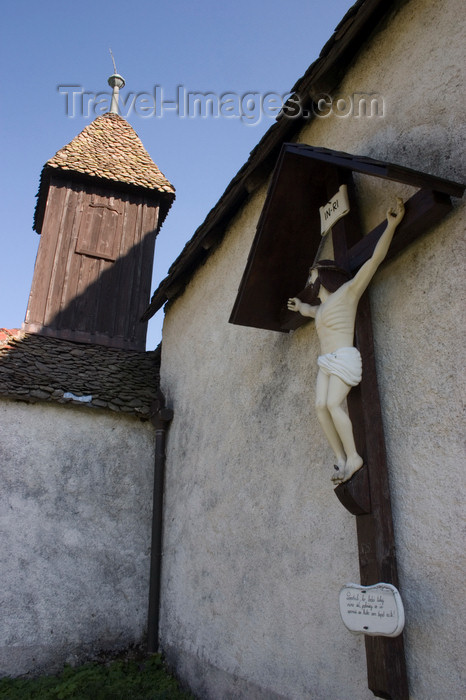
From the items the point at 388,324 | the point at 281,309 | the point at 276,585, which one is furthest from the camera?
the point at 281,309

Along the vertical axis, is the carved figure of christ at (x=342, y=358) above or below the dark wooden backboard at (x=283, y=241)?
below

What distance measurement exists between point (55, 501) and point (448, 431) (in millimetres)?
5195

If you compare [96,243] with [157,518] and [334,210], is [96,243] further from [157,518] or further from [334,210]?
[334,210]

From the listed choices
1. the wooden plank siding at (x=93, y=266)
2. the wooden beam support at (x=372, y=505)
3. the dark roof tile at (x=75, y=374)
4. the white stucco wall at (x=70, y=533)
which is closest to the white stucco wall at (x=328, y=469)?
the wooden beam support at (x=372, y=505)

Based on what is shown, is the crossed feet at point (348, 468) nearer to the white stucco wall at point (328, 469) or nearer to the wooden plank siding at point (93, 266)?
the white stucco wall at point (328, 469)

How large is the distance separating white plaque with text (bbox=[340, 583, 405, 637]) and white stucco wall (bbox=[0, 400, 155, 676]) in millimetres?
4568

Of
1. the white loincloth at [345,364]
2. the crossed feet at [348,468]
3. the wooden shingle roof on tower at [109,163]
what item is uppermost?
the wooden shingle roof on tower at [109,163]

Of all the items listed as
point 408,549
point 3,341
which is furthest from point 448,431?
point 3,341

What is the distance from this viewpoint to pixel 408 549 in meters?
2.98

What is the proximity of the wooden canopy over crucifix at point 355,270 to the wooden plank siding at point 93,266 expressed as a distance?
19.8 feet

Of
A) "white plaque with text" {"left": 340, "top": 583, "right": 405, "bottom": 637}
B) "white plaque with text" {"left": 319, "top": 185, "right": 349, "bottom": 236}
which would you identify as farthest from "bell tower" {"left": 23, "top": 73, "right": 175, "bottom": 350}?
"white plaque with text" {"left": 340, "top": 583, "right": 405, "bottom": 637}

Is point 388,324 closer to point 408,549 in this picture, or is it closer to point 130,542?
point 408,549

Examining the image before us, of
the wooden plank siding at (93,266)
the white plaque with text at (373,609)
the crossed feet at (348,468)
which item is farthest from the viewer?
the wooden plank siding at (93,266)

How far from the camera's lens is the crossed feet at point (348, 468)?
3.15m
